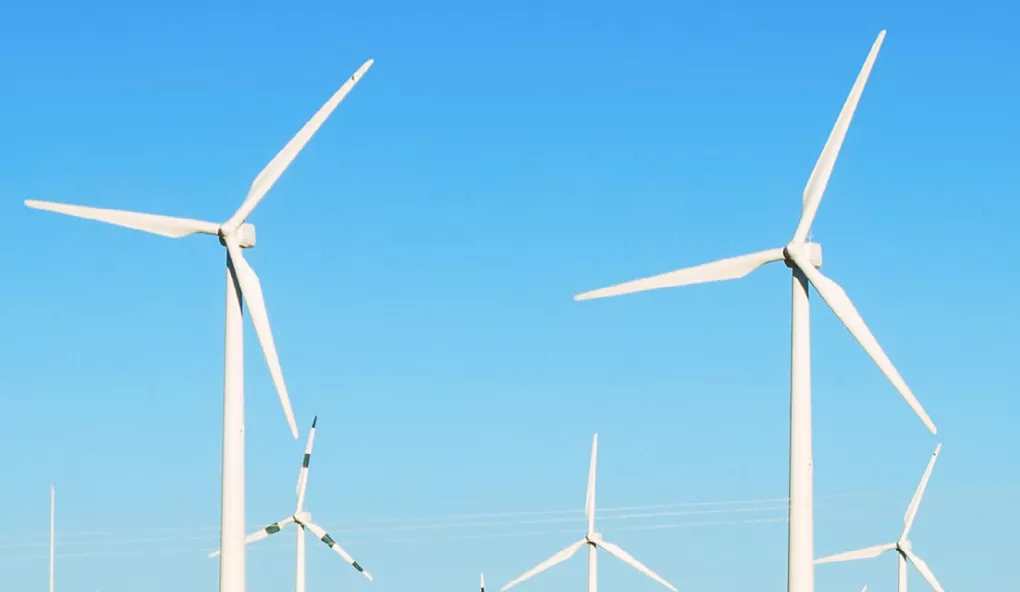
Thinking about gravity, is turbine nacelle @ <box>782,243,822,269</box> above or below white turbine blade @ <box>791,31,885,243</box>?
below

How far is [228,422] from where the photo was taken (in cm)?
6981

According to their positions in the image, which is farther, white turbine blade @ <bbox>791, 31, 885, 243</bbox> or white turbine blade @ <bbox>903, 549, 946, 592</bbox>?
white turbine blade @ <bbox>903, 549, 946, 592</bbox>

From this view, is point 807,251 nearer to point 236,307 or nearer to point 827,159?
point 827,159

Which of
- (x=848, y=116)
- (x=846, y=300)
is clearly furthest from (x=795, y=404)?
(x=848, y=116)

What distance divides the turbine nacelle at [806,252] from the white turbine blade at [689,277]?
2.79 m

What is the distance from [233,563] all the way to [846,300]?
21.8 metres

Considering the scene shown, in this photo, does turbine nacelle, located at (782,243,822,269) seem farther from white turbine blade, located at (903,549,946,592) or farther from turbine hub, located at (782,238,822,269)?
white turbine blade, located at (903,549,946,592)

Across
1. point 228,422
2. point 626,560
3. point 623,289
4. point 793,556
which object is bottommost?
point 793,556

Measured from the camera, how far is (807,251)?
73875mm

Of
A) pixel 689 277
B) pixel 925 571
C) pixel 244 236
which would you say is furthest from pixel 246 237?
pixel 925 571

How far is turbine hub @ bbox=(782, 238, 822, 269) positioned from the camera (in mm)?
73875

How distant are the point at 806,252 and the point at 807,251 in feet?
0.15

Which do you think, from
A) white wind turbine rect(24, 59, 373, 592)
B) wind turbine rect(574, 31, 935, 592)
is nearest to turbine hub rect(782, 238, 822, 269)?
wind turbine rect(574, 31, 935, 592)

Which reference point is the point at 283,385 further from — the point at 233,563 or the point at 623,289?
the point at 623,289
